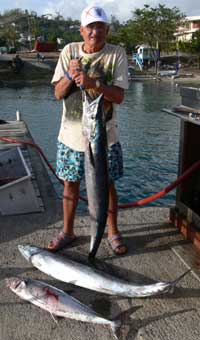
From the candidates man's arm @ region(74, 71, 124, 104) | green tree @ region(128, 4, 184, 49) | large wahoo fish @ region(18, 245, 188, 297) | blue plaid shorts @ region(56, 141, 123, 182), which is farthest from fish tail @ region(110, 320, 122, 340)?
green tree @ region(128, 4, 184, 49)

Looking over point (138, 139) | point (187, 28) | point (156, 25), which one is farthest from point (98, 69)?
point (187, 28)

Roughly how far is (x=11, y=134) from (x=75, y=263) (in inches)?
318

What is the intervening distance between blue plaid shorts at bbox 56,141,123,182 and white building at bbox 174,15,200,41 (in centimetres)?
8143

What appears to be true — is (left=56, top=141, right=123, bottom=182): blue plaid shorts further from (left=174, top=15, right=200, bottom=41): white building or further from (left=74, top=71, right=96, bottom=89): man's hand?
(left=174, top=15, right=200, bottom=41): white building

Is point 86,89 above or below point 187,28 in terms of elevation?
below

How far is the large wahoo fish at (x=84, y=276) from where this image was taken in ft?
9.81

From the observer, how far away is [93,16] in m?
3.12

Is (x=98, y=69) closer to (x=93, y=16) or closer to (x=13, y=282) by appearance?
(x=93, y=16)

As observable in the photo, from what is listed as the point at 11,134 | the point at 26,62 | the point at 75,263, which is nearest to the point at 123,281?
the point at 75,263

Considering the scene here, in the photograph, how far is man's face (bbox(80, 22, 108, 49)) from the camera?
10.4ft

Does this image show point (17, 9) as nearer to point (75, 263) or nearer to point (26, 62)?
point (26, 62)

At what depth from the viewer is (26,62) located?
5894 cm

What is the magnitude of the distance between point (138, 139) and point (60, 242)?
1242 cm

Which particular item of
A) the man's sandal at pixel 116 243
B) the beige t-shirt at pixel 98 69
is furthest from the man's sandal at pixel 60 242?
the beige t-shirt at pixel 98 69
